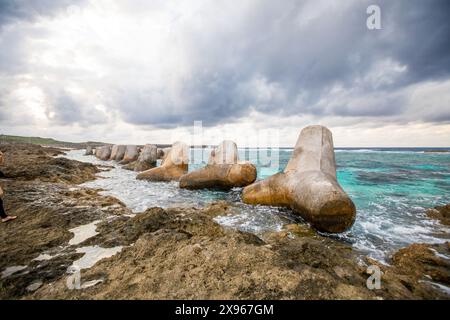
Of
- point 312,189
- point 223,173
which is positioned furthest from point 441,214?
point 223,173

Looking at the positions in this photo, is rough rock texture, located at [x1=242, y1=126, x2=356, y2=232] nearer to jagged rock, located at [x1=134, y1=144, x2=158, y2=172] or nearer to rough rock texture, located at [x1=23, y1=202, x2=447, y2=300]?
rough rock texture, located at [x1=23, y1=202, x2=447, y2=300]

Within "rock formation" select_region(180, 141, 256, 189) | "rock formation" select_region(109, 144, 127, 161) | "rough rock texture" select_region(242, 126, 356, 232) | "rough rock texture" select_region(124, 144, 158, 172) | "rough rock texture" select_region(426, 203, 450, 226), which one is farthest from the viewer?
"rock formation" select_region(109, 144, 127, 161)

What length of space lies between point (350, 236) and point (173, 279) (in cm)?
421

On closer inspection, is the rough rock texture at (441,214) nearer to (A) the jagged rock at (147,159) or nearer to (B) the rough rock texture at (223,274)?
(B) the rough rock texture at (223,274)

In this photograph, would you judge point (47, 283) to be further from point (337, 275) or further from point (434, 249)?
point (434, 249)

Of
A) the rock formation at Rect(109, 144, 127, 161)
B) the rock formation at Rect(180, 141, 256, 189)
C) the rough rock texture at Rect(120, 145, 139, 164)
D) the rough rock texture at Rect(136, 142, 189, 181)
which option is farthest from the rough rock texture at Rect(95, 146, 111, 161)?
the rock formation at Rect(180, 141, 256, 189)

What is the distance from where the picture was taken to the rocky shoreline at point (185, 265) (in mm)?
1960

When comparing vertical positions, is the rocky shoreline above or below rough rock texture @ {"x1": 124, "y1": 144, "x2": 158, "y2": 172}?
below

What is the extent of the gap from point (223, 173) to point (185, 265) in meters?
6.81

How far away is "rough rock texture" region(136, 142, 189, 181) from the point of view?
11391 millimetres

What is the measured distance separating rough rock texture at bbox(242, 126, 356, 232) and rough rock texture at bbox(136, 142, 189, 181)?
5.66m

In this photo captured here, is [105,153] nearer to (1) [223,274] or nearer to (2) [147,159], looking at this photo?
(2) [147,159]

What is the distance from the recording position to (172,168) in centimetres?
1168
